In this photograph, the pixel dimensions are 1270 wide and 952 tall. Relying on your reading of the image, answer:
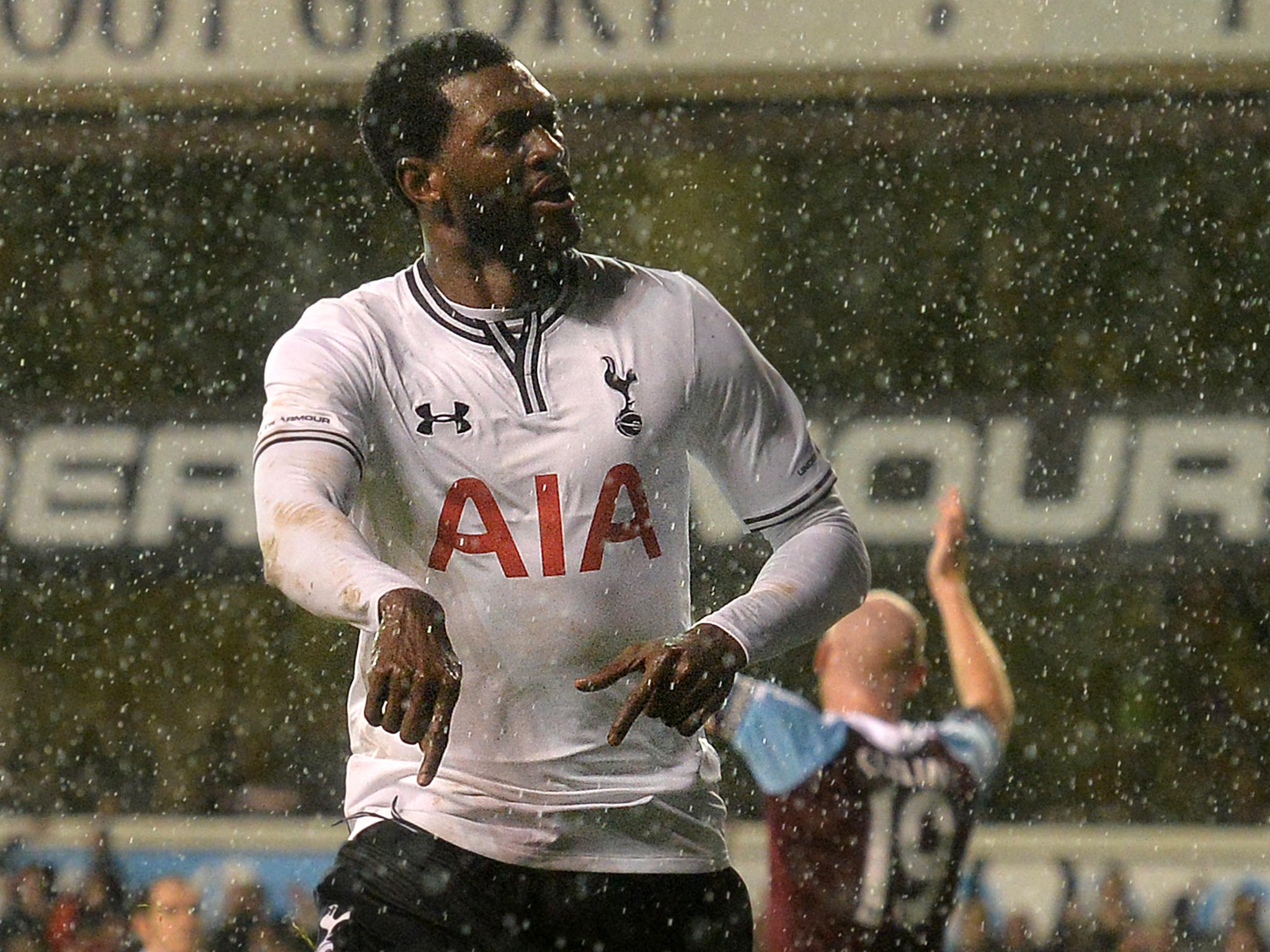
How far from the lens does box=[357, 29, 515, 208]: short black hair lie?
2.53 meters

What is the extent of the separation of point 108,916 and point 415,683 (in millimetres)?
7478

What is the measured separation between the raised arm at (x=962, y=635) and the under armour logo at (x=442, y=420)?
128 cm

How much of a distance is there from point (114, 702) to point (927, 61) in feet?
20.9

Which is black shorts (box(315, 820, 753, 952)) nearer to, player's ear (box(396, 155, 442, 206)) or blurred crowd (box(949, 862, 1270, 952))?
player's ear (box(396, 155, 442, 206))

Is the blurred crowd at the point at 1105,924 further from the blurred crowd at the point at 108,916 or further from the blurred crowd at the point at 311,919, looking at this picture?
the blurred crowd at the point at 108,916

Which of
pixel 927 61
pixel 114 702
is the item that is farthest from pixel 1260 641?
pixel 114 702

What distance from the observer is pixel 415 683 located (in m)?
2.00

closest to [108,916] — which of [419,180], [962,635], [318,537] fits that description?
[962,635]

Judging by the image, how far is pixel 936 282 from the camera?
11.8 meters

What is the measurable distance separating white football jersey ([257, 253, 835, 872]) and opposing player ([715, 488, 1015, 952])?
955 mm

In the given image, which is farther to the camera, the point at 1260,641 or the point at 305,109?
the point at 1260,641

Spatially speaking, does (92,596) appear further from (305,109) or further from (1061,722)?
(1061,722)

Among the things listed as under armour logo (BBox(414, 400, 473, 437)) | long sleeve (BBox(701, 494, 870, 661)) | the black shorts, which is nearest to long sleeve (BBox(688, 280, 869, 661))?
long sleeve (BBox(701, 494, 870, 661))

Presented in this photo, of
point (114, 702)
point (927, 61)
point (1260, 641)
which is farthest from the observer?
point (114, 702)
